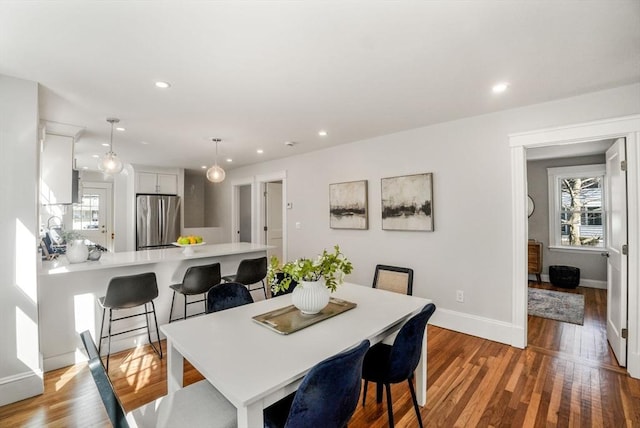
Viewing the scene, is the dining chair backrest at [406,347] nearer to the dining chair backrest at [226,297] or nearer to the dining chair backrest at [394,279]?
the dining chair backrest at [394,279]

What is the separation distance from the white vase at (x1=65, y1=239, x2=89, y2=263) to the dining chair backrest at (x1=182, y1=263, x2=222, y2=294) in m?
0.96

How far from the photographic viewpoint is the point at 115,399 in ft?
3.01

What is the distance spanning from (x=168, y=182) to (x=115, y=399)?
6.46 m

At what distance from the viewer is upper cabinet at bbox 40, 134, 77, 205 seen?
3.42 metres

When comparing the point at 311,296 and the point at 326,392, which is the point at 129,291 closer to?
the point at 311,296

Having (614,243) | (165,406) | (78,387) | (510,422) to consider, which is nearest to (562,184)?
(614,243)

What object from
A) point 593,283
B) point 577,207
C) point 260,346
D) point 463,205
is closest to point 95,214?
point 260,346

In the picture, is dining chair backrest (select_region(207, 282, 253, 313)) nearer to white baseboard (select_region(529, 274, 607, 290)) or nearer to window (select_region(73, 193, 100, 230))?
white baseboard (select_region(529, 274, 607, 290))

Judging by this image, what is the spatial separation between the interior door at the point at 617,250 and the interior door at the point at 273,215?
507 centimetres

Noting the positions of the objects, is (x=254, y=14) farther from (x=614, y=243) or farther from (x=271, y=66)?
(x=614, y=243)

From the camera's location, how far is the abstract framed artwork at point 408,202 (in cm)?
359

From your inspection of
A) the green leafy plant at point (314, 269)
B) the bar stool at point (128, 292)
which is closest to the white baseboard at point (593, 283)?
the green leafy plant at point (314, 269)

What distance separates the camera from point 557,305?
4.27 metres

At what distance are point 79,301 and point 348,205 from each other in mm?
3297
